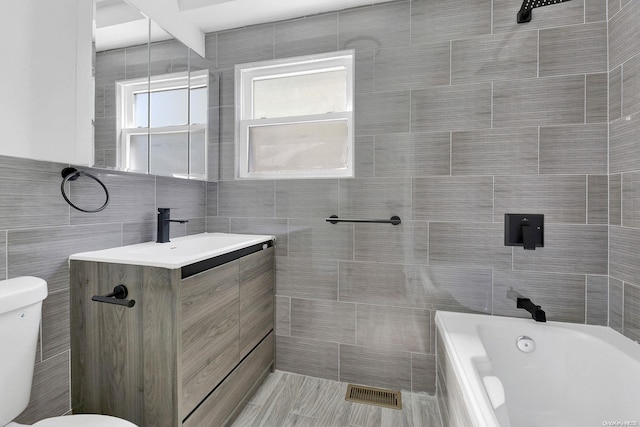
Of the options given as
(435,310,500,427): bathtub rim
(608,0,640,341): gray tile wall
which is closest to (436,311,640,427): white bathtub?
(435,310,500,427): bathtub rim

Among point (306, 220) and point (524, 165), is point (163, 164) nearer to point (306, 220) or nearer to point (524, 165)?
point (306, 220)

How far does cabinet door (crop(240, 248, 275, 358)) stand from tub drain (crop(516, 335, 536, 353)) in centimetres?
138

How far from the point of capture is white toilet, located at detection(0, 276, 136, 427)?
0.96 m

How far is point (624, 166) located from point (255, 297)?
1984mm

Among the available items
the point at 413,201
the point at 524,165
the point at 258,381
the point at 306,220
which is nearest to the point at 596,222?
the point at 524,165

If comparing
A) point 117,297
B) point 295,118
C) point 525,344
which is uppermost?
point 295,118

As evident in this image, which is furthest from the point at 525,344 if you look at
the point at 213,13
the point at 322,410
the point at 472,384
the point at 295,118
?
the point at 213,13

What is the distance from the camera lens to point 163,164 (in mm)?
1758

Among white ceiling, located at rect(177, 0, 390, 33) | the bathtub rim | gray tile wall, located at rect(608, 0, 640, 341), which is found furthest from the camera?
white ceiling, located at rect(177, 0, 390, 33)

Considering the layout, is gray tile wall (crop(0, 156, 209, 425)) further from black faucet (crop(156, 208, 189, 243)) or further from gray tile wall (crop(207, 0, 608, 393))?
gray tile wall (crop(207, 0, 608, 393))

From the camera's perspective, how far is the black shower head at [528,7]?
1447 millimetres

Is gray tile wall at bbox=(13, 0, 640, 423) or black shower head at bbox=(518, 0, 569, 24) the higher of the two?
black shower head at bbox=(518, 0, 569, 24)

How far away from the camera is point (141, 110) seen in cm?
159

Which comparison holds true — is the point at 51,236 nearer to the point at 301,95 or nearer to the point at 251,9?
the point at 301,95
